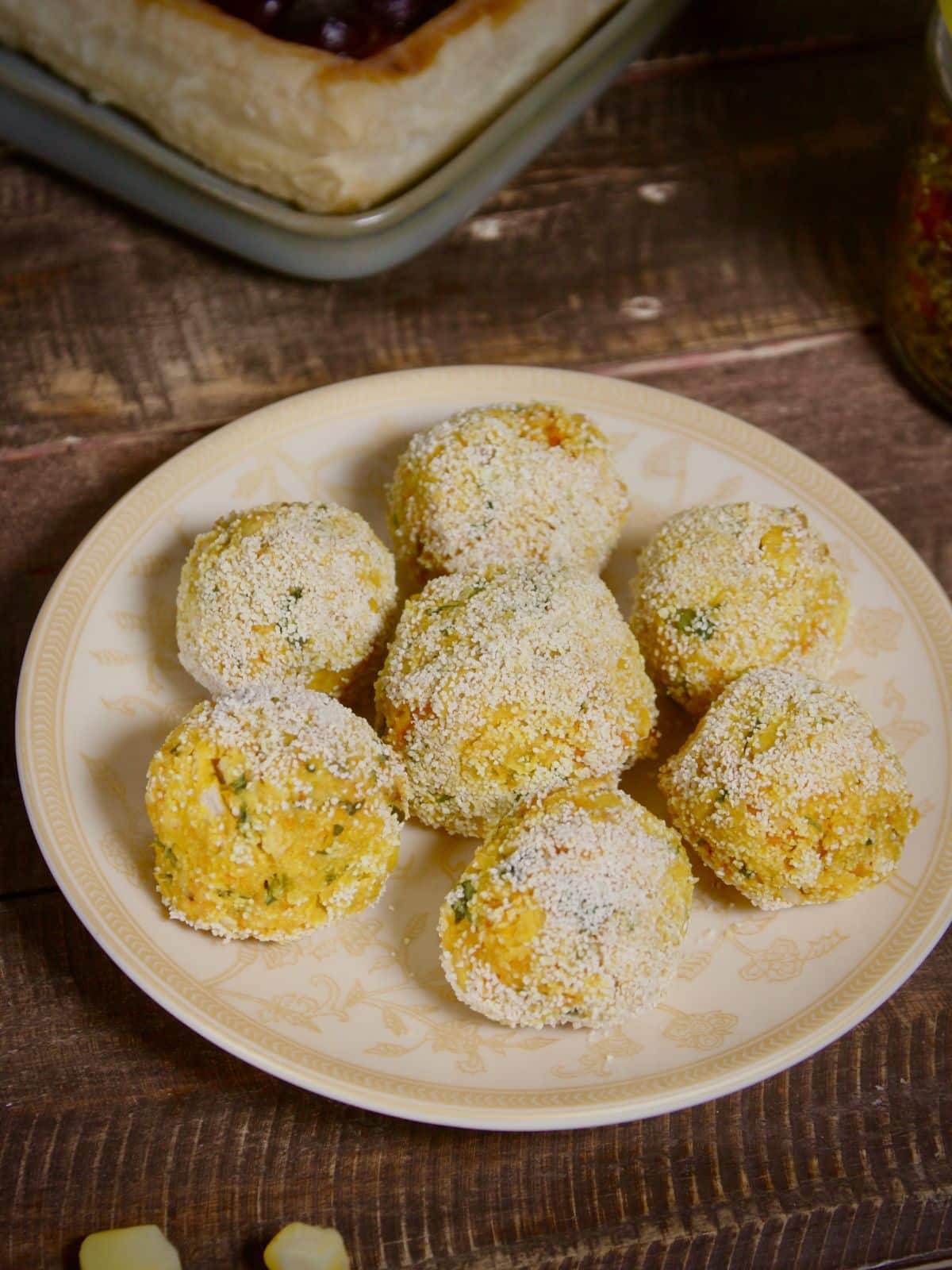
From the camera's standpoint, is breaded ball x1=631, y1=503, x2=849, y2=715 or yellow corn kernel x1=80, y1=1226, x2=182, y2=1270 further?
breaded ball x1=631, y1=503, x2=849, y2=715

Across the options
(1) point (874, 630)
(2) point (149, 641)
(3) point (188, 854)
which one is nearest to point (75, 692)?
(2) point (149, 641)

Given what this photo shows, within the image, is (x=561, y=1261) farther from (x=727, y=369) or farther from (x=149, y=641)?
(x=727, y=369)

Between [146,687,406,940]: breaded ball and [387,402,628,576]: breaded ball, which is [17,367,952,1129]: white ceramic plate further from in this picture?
[387,402,628,576]: breaded ball

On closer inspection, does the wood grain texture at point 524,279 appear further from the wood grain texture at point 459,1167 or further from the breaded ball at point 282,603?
the wood grain texture at point 459,1167


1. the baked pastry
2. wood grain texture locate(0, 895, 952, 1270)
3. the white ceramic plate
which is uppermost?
the baked pastry

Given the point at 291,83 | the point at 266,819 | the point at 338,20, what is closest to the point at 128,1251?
the point at 266,819

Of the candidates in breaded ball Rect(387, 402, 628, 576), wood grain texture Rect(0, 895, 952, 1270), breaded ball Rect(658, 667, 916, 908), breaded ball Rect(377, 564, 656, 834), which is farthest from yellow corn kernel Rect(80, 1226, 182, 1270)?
breaded ball Rect(387, 402, 628, 576)

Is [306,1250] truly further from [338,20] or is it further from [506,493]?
[338,20]

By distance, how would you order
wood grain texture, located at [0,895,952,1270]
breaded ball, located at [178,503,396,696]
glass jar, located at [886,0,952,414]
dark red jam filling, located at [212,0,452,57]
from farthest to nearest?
dark red jam filling, located at [212,0,452,57] → glass jar, located at [886,0,952,414] → breaded ball, located at [178,503,396,696] → wood grain texture, located at [0,895,952,1270]
